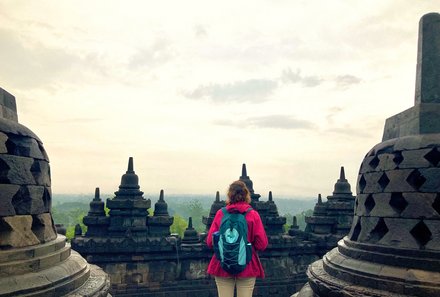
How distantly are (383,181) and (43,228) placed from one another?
15.0 feet

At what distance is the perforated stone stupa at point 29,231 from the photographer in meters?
4.19

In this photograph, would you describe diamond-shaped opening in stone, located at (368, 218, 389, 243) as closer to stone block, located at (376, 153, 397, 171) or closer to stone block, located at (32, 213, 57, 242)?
stone block, located at (376, 153, 397, 171)

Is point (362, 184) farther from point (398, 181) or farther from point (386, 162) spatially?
point (398, 181)

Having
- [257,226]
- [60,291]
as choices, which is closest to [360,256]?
[257,226]

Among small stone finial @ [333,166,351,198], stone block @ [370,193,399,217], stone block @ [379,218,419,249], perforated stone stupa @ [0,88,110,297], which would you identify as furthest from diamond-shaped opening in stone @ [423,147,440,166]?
small stone finial @ [333,166,351,198]

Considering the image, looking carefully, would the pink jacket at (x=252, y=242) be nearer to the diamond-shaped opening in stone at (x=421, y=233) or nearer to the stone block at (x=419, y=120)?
the diamond-shaped opening in stone at (x=421, y=233)

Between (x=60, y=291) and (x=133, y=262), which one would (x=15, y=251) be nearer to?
(x=60, y=291)

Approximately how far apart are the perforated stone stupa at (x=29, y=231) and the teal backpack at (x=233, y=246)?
1.64 metres

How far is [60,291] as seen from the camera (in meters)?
4.41

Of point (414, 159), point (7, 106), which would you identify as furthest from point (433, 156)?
point (7, 106)

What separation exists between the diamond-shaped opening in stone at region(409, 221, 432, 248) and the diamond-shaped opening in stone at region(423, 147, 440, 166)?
2.55 feet

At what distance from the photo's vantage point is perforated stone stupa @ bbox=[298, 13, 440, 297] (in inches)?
181

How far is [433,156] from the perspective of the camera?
16.1 ft

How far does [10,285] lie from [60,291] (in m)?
0.59
